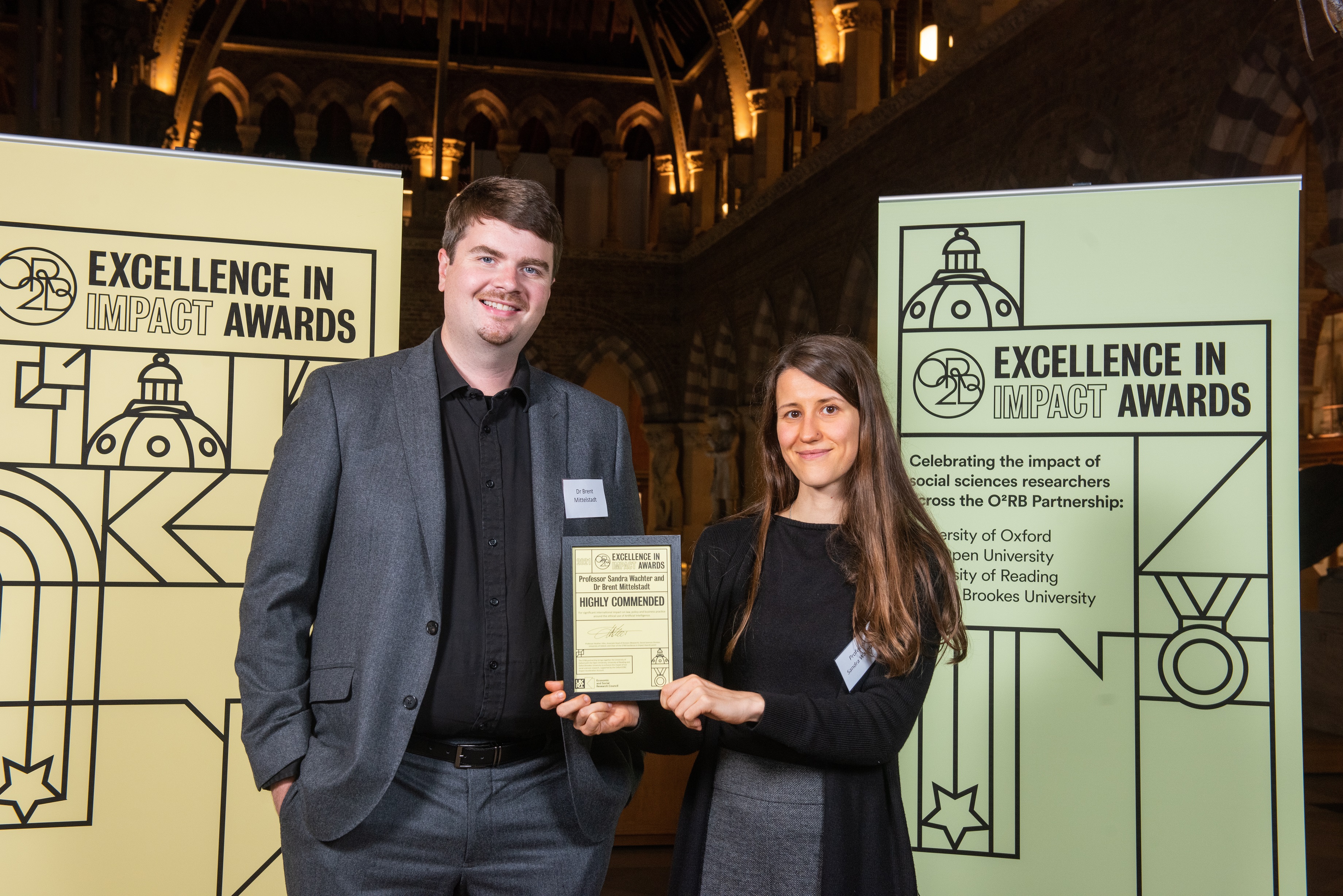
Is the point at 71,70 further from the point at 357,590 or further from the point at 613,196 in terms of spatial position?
the point at 613,196

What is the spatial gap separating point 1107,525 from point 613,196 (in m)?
16.5

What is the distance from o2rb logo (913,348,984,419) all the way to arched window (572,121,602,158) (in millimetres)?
16793

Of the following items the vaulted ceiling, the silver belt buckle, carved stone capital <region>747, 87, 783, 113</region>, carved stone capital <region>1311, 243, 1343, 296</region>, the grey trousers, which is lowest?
the grey trousers

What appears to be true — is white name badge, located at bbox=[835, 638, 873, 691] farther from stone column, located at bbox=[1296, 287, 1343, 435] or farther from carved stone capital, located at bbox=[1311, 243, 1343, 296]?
stone column, located at bbox=[1296, 287, 1343, 435]

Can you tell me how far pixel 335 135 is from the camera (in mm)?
18328

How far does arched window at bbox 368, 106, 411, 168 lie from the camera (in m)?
18.5

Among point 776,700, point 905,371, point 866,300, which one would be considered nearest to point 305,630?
point 776,700

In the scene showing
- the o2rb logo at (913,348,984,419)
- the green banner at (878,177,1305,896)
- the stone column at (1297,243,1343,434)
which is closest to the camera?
the green banner at (878,177,1305,896)

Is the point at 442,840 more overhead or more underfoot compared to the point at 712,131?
more underfoot

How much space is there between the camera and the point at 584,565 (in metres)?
1.89

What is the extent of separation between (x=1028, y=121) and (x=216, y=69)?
13065mm

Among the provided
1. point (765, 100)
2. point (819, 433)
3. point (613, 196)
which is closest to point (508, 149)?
point (613, 196)

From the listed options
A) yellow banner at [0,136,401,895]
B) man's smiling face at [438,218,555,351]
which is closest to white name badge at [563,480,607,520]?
man's smiling face at [438,218,555,351]

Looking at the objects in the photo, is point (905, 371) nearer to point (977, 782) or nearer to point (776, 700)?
point (977, 782)
